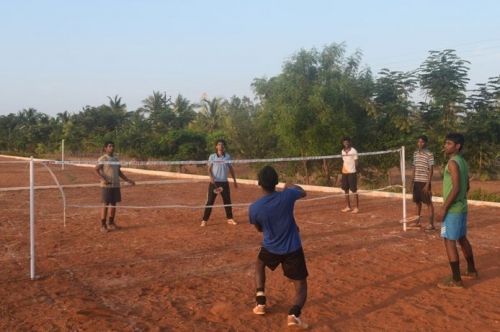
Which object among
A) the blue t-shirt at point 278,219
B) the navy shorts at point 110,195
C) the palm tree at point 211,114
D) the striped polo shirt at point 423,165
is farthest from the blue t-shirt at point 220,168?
the palm tree at point 211,114

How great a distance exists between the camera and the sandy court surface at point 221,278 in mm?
4645

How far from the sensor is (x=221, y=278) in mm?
6066

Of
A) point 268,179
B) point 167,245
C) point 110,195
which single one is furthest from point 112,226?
point 268,179

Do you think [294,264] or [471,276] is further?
[471,276]

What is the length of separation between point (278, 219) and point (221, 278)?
1998 mm

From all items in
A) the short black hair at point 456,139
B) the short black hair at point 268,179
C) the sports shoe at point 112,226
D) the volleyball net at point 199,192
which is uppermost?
the short black hair at point 456,139

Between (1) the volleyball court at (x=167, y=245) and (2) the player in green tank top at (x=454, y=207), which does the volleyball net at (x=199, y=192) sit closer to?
(1) the volleyball court at (x=167, y=245)

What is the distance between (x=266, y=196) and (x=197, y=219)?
637 centimetres

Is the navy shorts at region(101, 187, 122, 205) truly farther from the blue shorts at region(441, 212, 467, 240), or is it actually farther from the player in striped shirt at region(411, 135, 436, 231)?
the blue shorts at region(441, 212, 467, 240)

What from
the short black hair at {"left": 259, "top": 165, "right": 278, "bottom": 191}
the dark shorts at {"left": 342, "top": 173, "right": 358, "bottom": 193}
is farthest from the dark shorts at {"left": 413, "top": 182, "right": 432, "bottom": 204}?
the short black hair at {"left": 259, "top": 165, "right": 278, "bottom": 191}

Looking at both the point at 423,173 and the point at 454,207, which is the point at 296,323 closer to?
the point at 454,207

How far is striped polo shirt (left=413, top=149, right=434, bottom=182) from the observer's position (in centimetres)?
882

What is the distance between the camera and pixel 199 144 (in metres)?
29.1

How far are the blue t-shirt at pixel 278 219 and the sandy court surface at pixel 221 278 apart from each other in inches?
30.0
